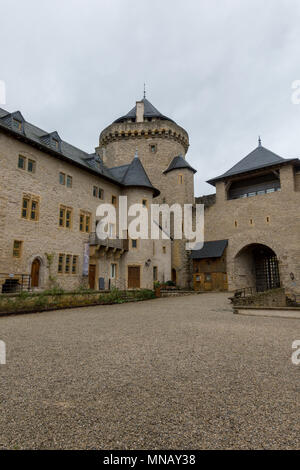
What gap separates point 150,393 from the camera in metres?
3.79

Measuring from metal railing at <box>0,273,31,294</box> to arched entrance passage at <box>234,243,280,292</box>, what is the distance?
2130cm

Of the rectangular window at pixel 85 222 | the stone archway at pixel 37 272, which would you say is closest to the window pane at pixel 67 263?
the stone archway at pixel 37 272

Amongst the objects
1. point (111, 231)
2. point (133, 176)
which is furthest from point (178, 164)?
point (111, 231)

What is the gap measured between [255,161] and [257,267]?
12.2 m

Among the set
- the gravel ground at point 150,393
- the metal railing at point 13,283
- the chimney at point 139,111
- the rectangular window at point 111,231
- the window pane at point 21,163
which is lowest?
the gravel ground at point 150,393

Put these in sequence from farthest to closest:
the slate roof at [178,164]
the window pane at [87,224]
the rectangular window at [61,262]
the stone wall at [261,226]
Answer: the slate roof at [178,164] → the stone wall at [261,226] → the window pane at [87,224] → the rectangular window at [61,262]

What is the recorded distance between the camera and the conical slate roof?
27516 mm

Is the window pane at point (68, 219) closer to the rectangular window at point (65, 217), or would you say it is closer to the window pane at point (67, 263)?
the rectangular window at point (65, 217)

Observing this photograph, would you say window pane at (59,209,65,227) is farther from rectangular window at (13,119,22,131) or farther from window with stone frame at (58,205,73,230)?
rectangular window at (13,119,22,131)

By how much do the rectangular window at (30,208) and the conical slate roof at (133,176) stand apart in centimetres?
978

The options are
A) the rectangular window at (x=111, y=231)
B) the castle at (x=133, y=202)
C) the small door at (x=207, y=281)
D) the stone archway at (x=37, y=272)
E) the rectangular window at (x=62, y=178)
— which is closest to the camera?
the castle at (x=133, y=202)

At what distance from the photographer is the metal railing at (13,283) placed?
1661 centimetres

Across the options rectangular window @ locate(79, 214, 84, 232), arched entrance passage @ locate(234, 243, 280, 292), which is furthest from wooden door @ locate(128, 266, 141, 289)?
arched entrance passage @ locate(234, 243, 280, 292)

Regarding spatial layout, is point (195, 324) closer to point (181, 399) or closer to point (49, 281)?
point (181, 399)
